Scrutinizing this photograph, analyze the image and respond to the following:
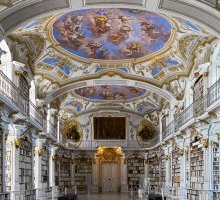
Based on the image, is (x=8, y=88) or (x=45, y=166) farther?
(x=45, y=166)

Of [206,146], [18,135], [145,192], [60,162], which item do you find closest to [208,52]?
[206,146]

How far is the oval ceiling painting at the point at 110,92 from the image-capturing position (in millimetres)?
30906

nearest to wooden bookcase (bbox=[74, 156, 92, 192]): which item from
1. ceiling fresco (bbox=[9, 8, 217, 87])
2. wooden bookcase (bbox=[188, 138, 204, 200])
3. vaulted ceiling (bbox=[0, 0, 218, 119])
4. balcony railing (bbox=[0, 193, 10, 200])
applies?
vaulted ceiling (bbox=[0, 0, 218, 119])

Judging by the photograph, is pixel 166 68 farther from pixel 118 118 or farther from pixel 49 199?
pixel 118 118

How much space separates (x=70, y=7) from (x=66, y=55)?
8665 mm

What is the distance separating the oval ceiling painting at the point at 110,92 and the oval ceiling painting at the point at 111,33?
7.19m

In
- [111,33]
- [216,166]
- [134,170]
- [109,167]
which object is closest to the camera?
[216,166]

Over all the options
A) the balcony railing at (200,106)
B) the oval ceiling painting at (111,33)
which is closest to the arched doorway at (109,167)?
the balcony railing at (200,106)

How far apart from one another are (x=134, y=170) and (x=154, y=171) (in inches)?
129

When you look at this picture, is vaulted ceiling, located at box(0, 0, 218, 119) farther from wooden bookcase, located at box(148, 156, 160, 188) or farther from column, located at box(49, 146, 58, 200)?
wooden bookcase, located at box(148, 156, 160, 188)

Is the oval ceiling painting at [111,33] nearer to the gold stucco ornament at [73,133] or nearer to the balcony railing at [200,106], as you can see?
the balcony railing at [200,106]

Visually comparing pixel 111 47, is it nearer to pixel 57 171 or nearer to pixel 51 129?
pixel 51 129

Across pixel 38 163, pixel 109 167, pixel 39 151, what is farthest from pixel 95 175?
pixel 39 151

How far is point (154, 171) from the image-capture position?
1395 inches
